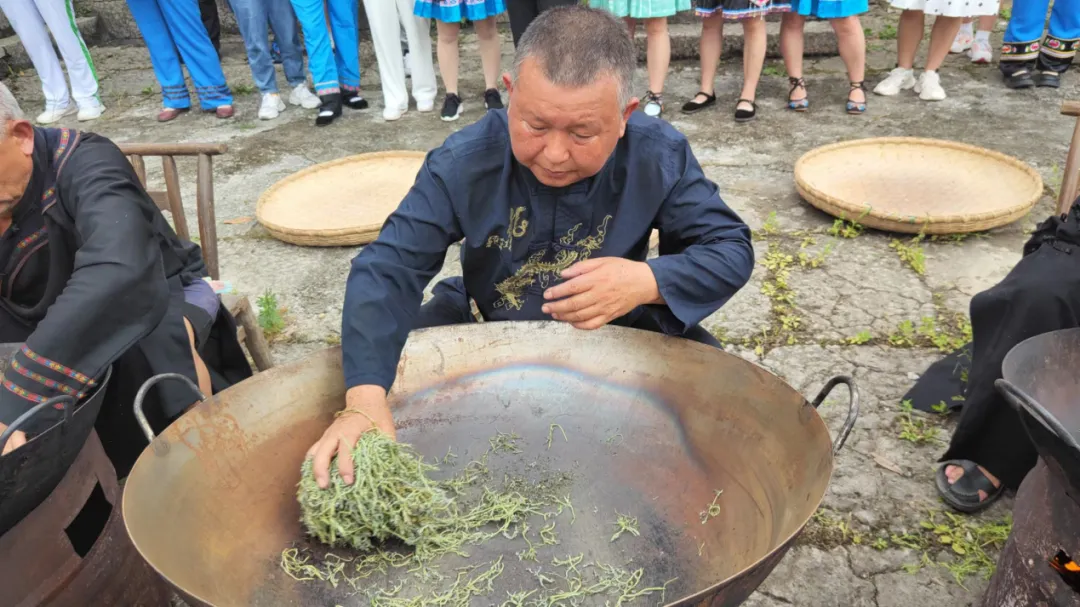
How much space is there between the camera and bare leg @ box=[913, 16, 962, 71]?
5355 mm

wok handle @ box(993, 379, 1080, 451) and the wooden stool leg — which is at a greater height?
wok handle @ box(993, 379, 1080, 451)

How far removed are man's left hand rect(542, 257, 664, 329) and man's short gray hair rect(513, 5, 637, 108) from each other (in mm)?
393

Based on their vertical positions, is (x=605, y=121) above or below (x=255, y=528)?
above

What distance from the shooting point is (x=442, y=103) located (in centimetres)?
642

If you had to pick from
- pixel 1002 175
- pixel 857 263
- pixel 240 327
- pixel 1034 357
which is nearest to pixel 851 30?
pixel 1002 175

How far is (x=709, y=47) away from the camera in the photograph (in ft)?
18.5

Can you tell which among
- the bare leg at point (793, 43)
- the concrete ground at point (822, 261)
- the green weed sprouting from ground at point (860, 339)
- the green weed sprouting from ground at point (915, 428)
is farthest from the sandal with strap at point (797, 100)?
the green weed sprouting from ground at point (915, 428)

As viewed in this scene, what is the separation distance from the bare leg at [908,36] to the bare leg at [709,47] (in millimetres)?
1275

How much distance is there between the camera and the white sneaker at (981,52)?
6.22m

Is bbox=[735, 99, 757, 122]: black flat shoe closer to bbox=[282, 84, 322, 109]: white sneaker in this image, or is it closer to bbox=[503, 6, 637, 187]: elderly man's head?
bbox=[282, 84, 322, 109]: white sneaker

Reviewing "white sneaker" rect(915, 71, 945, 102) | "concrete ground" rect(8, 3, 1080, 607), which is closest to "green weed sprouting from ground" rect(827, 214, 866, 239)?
"concrete ground" rect(8, 3, 1080, 607)

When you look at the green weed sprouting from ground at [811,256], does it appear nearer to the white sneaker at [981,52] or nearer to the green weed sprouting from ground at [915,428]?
the green weed sprouting from ground at [915,428]

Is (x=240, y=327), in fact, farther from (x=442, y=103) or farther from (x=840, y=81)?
(x=840, y=81)

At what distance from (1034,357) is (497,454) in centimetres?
131
